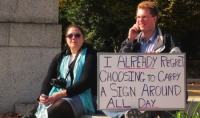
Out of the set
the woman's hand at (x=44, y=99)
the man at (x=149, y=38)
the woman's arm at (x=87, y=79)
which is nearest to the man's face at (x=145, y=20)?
the man at (x=149, y=38)

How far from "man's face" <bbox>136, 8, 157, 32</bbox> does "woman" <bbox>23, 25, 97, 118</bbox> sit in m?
0.77

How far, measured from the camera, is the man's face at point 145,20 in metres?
4.96

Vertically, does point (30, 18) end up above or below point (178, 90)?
above

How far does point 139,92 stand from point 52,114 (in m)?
0.95

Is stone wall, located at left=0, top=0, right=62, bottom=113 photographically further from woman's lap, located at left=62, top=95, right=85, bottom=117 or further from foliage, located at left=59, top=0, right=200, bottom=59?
foliage, located at left=59, top=0, right=200, bottom=59

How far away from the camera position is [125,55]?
4.85m

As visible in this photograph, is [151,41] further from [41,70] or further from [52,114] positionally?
[41,70]

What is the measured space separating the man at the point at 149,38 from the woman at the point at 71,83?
1.91ft

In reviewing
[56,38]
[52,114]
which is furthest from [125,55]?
[56,38]

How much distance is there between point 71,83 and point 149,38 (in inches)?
39.0

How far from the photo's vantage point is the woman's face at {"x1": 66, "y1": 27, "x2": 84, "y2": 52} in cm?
554

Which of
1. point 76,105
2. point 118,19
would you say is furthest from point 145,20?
point 118,19

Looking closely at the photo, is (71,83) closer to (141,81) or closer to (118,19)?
(141,81)

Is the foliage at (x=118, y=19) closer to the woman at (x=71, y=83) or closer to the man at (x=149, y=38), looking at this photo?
the woman at (x=71, y=83)
